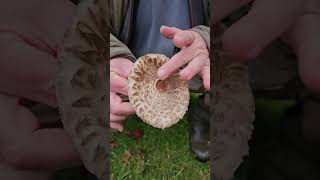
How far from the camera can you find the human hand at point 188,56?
1101mm

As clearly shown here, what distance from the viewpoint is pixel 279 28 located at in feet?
3.67

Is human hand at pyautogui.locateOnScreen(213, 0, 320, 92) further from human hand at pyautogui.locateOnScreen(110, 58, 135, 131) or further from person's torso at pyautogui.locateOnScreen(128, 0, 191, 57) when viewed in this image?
human hand at pyautogui.locateOnScreen(110, 58, 135, 131)

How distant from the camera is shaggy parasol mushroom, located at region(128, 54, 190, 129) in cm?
110

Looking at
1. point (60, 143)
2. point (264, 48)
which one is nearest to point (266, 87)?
point (264, 48)

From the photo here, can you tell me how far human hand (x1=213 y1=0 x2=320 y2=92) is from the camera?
1114 mm

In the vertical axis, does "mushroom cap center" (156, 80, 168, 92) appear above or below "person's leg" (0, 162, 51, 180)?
above

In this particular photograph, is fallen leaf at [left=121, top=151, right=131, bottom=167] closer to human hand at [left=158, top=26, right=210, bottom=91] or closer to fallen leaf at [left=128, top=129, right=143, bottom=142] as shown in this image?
fallen leaf at [left=128, top=129, right=143, bottom=142]

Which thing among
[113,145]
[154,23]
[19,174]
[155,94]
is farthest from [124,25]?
[19,174]

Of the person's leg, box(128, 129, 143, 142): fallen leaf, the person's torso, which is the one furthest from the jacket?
the person's leg

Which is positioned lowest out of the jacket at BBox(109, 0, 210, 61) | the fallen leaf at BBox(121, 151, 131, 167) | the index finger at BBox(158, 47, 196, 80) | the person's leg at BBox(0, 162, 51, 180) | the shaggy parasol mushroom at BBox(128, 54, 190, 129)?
the person's leg at BBox(0, 162, 51, 180)

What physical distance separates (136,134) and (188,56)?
21 cm

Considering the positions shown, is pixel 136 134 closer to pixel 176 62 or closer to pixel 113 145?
pixel 113 145

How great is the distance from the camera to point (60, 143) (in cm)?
113

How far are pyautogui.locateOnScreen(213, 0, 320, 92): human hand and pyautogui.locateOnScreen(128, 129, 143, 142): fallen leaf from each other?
27 centimetres
